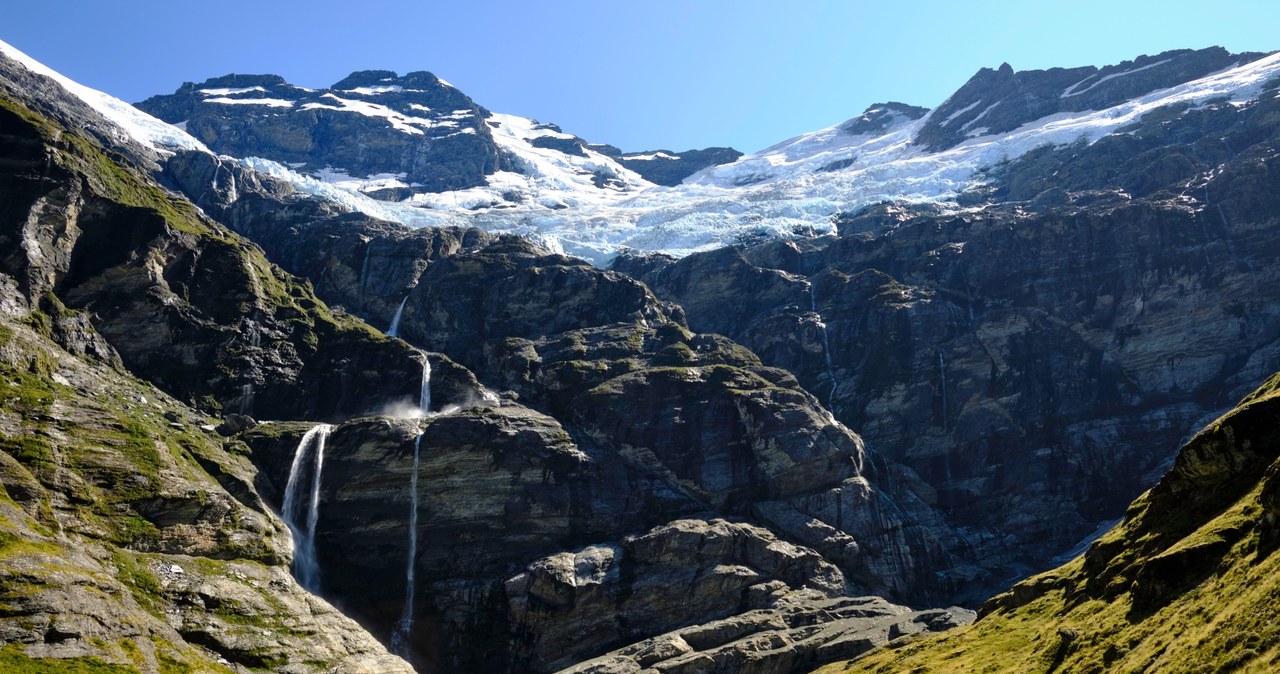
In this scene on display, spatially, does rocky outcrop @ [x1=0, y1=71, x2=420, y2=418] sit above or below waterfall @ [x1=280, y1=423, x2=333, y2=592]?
above

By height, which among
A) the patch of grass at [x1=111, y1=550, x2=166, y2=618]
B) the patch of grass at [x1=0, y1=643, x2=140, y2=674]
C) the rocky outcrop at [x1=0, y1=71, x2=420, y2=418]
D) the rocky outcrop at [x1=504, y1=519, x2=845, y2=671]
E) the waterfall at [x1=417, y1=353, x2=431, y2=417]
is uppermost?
the rocky outcrop at [x1=0, y1=71, x2=420, y2=418]

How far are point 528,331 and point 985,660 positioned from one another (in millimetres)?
128428

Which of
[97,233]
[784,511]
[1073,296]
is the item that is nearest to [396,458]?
[784,511]

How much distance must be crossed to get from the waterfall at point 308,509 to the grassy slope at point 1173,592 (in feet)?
236

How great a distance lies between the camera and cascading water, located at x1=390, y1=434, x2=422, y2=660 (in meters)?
120

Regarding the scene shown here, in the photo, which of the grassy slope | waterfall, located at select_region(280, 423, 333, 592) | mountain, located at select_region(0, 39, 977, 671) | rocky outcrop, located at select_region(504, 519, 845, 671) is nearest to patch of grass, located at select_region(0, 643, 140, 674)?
mountain, located at select_region(0, 39, 977, 671)

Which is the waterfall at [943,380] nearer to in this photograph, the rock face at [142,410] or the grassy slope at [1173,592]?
the grassy slope at [1173,592]

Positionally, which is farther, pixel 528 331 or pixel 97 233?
pixel 528 331

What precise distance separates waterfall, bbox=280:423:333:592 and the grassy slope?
71982 millimetres

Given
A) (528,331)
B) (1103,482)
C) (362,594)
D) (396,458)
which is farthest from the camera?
(528,331)

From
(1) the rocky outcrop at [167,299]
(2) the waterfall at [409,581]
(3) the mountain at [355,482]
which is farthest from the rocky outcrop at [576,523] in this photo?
(1) the rocky outcrop at [167,299]

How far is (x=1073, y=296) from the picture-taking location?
196750 mm

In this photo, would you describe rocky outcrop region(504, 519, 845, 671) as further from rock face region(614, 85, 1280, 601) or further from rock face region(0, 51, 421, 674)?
rock face region(614, 85, 1280, 601)

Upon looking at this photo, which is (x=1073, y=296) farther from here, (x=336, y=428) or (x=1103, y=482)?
(x=336, y=428)
